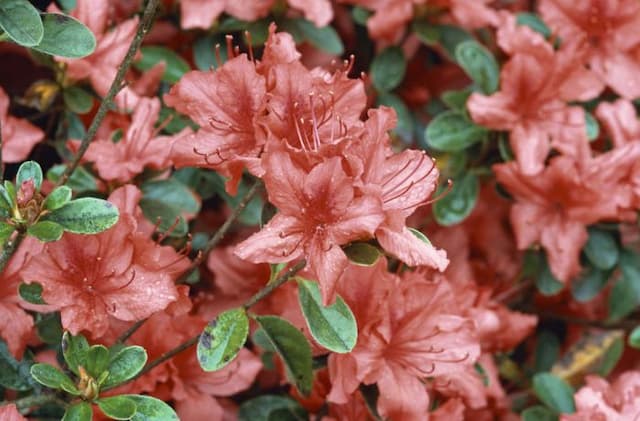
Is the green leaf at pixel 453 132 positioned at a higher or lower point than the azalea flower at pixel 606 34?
lower

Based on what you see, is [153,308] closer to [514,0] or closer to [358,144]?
[358,144]

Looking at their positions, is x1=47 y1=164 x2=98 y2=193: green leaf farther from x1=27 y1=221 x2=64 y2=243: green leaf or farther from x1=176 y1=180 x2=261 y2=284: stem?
x1=27 y1=221 x2=64 y2=243: green leaf

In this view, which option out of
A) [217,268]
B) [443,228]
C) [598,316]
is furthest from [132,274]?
[598,316]

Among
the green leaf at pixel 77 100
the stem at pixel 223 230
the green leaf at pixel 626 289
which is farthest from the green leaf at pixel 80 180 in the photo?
the green leaf at pixel 626 289

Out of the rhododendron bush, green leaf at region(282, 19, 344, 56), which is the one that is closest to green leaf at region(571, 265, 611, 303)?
the rhododendron bush

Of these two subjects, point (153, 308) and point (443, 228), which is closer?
point (153, 308)

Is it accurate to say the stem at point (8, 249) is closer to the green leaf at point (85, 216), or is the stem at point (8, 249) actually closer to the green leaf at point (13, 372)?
the green leaf at point (85, 216)
